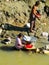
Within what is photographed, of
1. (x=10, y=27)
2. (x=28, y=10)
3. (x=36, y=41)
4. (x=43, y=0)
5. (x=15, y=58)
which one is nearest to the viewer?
(x=15, y=58)

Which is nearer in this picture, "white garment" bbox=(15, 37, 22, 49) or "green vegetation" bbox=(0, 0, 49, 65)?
"green vegetation" bbox=(0, 0, 49, 65)

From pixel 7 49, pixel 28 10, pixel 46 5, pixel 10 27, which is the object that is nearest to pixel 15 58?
pixel 7 49

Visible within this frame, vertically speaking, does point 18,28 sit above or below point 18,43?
above

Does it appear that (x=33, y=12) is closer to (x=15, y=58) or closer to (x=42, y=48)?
(x=42, y=48)

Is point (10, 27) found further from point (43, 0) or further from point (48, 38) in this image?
point (43, 0)

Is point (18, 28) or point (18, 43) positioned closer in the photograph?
point (18, 43)

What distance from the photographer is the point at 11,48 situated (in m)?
15.2

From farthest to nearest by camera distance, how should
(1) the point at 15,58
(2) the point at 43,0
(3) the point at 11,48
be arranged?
1. (2) the point at 43,0
2. (3) the point at 11,48
3. (1) the point at 15,58

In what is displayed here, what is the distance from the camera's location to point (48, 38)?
1670 cm

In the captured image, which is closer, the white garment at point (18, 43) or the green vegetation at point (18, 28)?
the green vegetation at point (18, 28)

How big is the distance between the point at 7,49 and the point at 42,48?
62.2 inches

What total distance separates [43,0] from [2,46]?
6.42 metres

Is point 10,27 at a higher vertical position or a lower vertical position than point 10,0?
lower

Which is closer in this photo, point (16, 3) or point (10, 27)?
point (10, 27)
